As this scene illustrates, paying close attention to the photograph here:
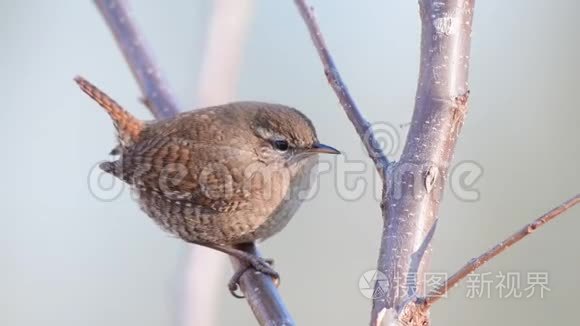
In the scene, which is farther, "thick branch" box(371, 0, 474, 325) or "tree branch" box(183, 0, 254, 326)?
"tree branch" box(183, 0, 254, 326)

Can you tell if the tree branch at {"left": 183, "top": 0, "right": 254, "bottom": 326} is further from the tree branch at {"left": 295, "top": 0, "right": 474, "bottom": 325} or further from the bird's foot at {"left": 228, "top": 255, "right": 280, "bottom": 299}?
the tree branch at {"left": 295, "top": 0, "right": 474, "bottom": 325}

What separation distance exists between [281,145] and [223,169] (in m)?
0.24

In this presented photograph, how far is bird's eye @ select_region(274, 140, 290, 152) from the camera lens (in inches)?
104

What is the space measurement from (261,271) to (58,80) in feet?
12.4

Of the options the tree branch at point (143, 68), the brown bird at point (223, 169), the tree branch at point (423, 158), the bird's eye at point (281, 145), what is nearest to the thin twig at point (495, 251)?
the tree branch at point (423, 158)

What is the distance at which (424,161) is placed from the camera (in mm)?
1452

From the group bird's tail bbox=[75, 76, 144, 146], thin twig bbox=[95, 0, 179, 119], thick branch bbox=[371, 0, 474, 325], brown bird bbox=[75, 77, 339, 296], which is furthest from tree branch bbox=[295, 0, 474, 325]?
bird's tail bbox=[75, 76, 144, 146]

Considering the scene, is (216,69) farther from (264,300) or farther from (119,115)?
(264,300)

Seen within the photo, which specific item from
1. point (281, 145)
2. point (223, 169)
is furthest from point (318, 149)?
point (223, 169)

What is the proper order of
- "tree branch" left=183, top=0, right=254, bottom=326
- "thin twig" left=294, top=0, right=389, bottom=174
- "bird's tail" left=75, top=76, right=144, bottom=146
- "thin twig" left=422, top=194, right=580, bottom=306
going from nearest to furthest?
1. "thin twig" left=422, top=194, right=580, bottom=306
2. "thin twig" left=294, top=0, right=389, bottom=174
3. "tree branch" left=183, top=0, right=254, bottom=326
4. "bird's tail" left=75, top=76, right=144, bottom=146

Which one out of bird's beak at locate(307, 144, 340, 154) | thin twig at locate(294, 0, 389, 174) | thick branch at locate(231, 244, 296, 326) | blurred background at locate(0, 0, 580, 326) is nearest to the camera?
thin twig at locate(294, 0, 389, 174)

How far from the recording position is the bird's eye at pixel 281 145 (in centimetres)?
265

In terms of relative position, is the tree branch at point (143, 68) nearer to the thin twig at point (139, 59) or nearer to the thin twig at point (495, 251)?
the thin twig at point (139, 59)

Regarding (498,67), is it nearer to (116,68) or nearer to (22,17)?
(116,68)
